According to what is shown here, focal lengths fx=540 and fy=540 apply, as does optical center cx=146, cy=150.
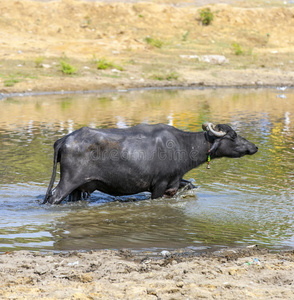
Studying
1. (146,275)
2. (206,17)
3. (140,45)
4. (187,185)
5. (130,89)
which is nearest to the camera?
(146,275)

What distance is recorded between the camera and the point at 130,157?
830 centimetres

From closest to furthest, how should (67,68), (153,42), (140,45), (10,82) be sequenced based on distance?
(10,82)
(67,68)
(140,45)
(153,42)

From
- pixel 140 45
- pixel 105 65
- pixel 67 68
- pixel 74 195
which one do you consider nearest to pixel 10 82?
pixel 67 68

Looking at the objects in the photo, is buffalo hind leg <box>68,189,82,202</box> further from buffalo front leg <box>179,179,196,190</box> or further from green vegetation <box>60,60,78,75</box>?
green vegetation <box>60,60,78,75</box>

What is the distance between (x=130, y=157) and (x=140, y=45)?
3057cm

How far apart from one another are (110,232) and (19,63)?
82.5 ft

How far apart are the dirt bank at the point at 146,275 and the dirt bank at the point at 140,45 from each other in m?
22.6

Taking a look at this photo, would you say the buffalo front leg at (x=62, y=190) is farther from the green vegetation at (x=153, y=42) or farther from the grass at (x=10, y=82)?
the green vegetation at (x=153, y=42)

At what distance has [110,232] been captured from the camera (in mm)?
7270

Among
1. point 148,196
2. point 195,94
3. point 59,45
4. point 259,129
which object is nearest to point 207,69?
point 195,94

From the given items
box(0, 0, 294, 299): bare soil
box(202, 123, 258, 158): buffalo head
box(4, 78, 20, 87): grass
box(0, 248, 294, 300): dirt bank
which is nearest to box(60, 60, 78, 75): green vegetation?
box(0, 0, 294, 299): bare soil

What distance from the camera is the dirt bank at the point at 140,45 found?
30312mm

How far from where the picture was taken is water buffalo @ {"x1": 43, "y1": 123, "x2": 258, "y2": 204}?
8.12 m

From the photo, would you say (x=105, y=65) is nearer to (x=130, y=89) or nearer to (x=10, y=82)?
(x=130, y=89)
